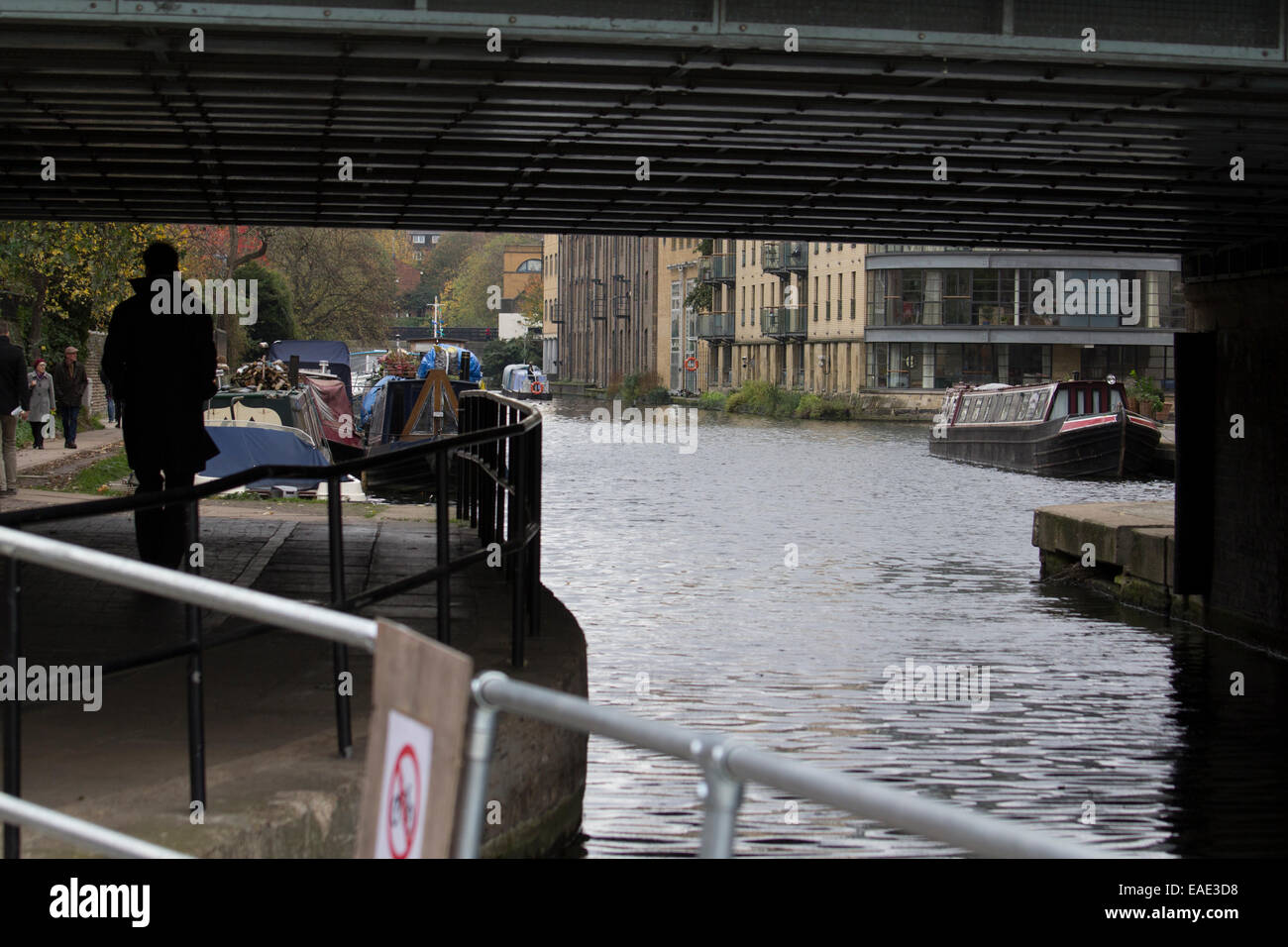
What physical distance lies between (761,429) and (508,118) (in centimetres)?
5123

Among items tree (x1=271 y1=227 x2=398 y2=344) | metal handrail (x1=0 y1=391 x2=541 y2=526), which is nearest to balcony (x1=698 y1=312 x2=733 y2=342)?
tree (x1=271 y1=227 x2=398 y2=344)

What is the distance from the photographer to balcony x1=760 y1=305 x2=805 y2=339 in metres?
79.3

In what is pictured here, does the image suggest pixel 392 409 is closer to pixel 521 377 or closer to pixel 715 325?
pixel 521 377

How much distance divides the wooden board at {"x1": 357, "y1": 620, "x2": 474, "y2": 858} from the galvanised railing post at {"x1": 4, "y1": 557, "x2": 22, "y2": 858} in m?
2.02

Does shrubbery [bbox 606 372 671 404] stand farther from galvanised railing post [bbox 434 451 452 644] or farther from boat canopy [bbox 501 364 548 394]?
galvanised railing post [bbox 434 451 452 644]

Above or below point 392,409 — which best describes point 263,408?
above

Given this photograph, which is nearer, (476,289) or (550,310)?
(550,310)

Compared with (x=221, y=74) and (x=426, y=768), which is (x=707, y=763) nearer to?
(x=426, y=768)

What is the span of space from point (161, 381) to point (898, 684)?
6.80m

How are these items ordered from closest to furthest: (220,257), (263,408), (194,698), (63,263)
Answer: (194,698)
(263,408)
(63,263)
(220,257)

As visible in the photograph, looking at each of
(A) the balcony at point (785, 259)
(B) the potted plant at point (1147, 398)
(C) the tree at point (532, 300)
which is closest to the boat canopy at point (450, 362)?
(B) the potted plant at point (1147, 398)

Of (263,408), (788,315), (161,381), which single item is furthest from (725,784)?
(788,315)

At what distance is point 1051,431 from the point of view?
44.7 m
